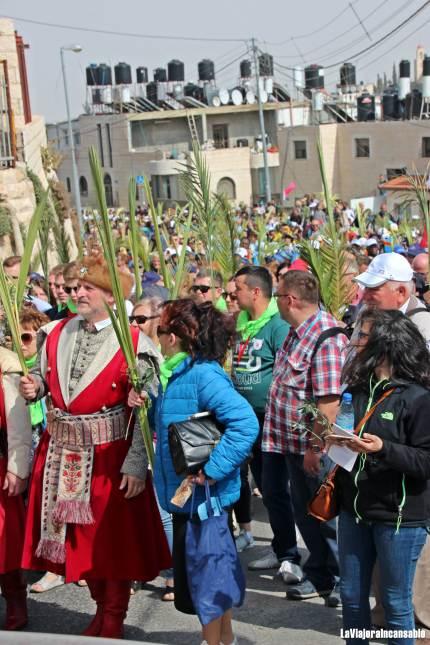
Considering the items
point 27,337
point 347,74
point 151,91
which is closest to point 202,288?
point 27,337

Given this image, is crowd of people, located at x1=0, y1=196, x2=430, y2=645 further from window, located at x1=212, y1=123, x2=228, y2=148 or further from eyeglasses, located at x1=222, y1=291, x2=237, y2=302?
window, located at x1=212, y1=123, x2=228, y2=148

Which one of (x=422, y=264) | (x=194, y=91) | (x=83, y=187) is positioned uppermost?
(x=194, y=91)

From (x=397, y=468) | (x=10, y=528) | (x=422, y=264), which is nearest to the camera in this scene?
(x=397, y=468)

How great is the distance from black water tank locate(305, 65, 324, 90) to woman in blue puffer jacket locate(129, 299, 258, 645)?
6674 centimetres

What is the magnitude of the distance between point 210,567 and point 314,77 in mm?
67538

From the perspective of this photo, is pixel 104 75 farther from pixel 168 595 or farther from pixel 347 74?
pixel 168 595

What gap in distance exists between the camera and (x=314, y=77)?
2704 inches

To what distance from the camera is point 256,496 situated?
6918mm

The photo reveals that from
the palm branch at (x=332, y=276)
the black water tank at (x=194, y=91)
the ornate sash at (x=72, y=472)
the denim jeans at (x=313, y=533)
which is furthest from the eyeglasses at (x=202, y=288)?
the black water tank at (x=194, y=91)

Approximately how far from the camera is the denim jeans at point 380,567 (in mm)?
3686

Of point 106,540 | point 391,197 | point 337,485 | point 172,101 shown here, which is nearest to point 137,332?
point 106,540

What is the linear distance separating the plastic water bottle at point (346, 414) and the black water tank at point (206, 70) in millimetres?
68783

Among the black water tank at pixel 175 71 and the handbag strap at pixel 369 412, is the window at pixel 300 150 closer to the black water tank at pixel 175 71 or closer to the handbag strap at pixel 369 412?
the black water tank at pixel 175 71

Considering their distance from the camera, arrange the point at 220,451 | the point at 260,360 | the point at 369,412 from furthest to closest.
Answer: the point at 260,360
the point at 220,451
the point at 369,412
